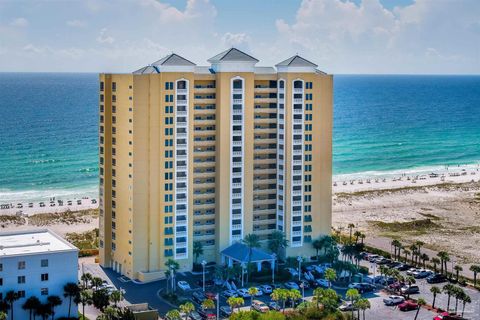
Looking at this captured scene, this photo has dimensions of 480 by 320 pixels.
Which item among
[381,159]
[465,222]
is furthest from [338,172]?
[465,222]

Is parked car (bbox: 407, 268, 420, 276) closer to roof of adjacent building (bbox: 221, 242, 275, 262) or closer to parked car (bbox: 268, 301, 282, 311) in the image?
roof of adjacent building (bbox: 221, 242, 275, 262)

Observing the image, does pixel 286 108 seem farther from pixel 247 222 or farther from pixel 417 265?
pixel 417 265

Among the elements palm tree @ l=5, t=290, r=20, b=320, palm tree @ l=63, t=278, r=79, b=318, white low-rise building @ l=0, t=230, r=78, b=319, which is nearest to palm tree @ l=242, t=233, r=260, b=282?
palm tree @ l=63, t=278, r=79, b=318

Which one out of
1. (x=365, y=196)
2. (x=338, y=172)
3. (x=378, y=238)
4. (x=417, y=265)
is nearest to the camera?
(x=417, y=265)

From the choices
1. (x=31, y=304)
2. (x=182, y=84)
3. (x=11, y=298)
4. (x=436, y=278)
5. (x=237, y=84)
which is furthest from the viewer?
(x=237, y=84)

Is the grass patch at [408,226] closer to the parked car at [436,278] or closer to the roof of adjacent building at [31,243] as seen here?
the parked car at [436,278]

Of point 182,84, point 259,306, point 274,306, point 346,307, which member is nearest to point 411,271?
point 346,307

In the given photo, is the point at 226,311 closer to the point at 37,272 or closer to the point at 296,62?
the point at 37,272
